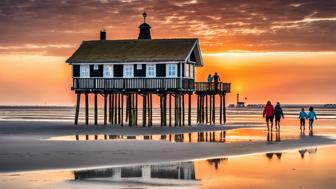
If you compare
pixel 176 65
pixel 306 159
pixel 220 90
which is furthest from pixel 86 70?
pixel 306 159

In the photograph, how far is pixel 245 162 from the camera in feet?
75.8

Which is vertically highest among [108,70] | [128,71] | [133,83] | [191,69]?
[191,69]

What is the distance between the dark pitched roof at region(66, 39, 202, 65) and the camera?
176ft

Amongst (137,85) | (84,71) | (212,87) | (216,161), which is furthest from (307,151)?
(212,87)

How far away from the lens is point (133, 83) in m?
54.0

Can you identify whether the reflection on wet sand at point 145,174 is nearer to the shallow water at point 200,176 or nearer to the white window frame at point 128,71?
the shallow water at point 200,176

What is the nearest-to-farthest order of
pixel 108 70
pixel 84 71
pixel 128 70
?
pixel 128 70 → pixel 108 70 → pixel 84 71

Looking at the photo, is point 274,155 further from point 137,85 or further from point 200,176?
point 137,85

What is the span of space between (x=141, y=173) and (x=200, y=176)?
200 centimetres

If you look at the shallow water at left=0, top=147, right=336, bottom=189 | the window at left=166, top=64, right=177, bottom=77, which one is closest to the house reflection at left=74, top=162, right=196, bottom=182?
the shallow water at left=0, top=147, right=336, bottom=189

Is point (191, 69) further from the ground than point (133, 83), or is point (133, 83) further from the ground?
point (191, 69)

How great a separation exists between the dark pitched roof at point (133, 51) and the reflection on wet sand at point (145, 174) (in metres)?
31.9

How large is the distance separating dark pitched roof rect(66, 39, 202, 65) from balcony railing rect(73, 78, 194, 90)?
1.76m

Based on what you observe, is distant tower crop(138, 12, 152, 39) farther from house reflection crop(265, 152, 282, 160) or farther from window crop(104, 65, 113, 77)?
house reflection crop(265, 152, 282, 160)
